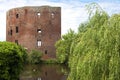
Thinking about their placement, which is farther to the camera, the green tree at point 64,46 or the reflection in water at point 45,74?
the green tree at point 64,46

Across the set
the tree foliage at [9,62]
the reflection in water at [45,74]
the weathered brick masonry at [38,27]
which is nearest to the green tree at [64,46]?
the weathered brick masonry at [38,27]

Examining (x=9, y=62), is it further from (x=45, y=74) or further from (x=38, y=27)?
(x=38, y=27)

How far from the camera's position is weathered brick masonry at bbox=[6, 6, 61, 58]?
53.7m

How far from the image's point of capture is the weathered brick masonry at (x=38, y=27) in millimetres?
53719

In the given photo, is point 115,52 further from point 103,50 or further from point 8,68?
point 8,68

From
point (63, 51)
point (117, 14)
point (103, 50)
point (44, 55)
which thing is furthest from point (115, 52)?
point (44, 55)

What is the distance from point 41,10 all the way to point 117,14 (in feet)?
138

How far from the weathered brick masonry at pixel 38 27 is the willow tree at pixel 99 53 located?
1629 inches

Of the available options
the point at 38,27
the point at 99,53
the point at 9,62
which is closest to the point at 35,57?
the point at 38,27

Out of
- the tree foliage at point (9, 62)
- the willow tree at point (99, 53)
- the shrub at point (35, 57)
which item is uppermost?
the willow tree at point (99, 53)

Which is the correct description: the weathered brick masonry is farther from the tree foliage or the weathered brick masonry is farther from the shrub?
the tree foliage

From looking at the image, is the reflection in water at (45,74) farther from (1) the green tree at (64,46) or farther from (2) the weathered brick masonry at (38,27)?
(2) the weathered brick masonry at (38,27)

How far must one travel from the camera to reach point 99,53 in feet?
37.4

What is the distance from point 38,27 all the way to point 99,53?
43049 mm
